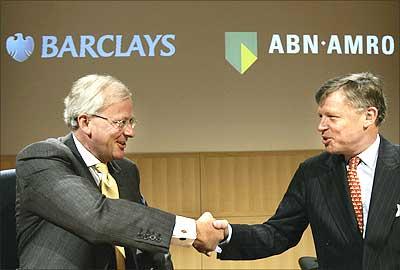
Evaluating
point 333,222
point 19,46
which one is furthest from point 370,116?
point 19,46

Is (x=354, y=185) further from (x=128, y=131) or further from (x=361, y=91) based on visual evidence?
(x=128, y=131)

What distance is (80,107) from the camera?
216 cm

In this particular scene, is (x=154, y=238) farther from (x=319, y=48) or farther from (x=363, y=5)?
(x=363, y=5)

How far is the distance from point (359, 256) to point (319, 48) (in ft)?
8.84

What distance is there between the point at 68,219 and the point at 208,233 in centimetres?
71

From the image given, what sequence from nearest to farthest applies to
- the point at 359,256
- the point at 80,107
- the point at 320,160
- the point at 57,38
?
the point at 80,107
the point at 359,256
the point at 320,160
the point at 57,38

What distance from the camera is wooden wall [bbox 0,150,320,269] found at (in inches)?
182

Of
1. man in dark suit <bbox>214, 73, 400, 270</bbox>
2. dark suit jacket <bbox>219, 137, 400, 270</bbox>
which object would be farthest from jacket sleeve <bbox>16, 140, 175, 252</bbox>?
dark suit jacket <bbox>219, 137, 400, 270</bbox>

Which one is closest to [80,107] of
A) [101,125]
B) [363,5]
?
[101,125]

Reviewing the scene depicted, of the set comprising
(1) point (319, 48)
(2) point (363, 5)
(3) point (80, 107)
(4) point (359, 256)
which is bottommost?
(4) point (359, 256)

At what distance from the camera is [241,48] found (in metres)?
4.70

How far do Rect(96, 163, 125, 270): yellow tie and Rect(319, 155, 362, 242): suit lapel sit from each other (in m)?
0.86

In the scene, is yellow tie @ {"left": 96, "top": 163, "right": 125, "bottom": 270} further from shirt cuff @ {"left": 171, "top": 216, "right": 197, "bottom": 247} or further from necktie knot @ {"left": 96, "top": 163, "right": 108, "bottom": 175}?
shirt cuff @ {"left": 171, "top": 216, "right": 197, "bottom": 247}

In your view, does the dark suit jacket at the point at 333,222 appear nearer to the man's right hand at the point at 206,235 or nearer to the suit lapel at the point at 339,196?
the suit lapel at the point at 339,196
